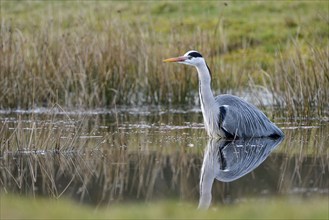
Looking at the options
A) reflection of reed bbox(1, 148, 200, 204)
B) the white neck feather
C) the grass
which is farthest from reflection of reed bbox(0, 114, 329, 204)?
the grass

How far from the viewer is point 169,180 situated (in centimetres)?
805

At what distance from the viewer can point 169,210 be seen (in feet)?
21.1

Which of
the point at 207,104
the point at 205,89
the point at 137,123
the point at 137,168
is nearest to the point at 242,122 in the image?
the point at 207,104

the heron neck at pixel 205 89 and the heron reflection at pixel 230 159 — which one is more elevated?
the heron neck at pixel 205 89

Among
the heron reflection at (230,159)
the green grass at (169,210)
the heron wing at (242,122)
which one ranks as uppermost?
the heron wing at (242,122)

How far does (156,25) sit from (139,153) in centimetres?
1321

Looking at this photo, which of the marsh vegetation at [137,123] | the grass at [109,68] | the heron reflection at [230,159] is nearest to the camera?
the marsh vegetation at [137,123]

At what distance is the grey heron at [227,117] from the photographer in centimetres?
1135

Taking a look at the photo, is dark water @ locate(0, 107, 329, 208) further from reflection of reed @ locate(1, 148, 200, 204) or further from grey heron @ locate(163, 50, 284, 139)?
grey heron @ locate(163, 50, 284, 139)

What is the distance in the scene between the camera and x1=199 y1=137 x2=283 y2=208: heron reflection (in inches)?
314

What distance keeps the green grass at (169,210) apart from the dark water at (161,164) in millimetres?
252

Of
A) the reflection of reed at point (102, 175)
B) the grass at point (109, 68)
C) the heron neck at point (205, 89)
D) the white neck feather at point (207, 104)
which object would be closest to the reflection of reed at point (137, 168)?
the reflection of reed at point (102, 175)

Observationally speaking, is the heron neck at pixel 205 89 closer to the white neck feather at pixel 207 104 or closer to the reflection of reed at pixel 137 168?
the white neck feather at pixel 207 104

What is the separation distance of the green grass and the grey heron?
14.9 feet
